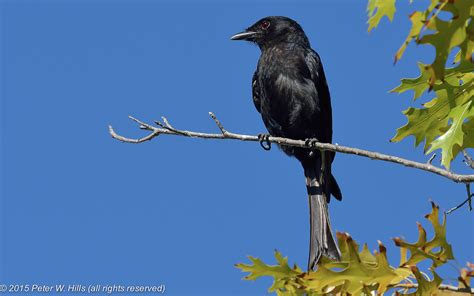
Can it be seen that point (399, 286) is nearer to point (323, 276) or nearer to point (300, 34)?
point (323, 276)

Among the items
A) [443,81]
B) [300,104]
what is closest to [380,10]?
[443,81]

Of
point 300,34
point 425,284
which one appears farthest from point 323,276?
point 300,34

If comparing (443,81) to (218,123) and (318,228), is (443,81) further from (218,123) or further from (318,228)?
(318,228)

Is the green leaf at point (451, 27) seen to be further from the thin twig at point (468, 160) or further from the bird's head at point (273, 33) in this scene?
the bird's head at point (273, 33)

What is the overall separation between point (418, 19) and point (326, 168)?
392 cm

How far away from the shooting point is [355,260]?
9.36 ft

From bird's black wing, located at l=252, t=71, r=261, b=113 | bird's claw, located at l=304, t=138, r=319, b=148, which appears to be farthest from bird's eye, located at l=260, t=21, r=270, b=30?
bird's claw, located at l=304, t=138, r=319, b=148

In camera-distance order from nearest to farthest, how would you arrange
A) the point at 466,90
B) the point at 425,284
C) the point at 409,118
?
the point at 425,284 < the point at 466,90 < the point at 409,118

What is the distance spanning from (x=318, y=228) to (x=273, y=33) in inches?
92.8

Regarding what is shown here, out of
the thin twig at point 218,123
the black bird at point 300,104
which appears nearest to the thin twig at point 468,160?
the thin twig at point 218,123

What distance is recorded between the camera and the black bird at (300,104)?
6.26 metres

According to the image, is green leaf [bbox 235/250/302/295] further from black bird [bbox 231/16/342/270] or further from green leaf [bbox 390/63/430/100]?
black bird [bbox 231/16/342/270]

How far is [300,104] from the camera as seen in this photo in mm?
6289

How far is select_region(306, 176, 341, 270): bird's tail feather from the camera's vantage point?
16.7 ft
